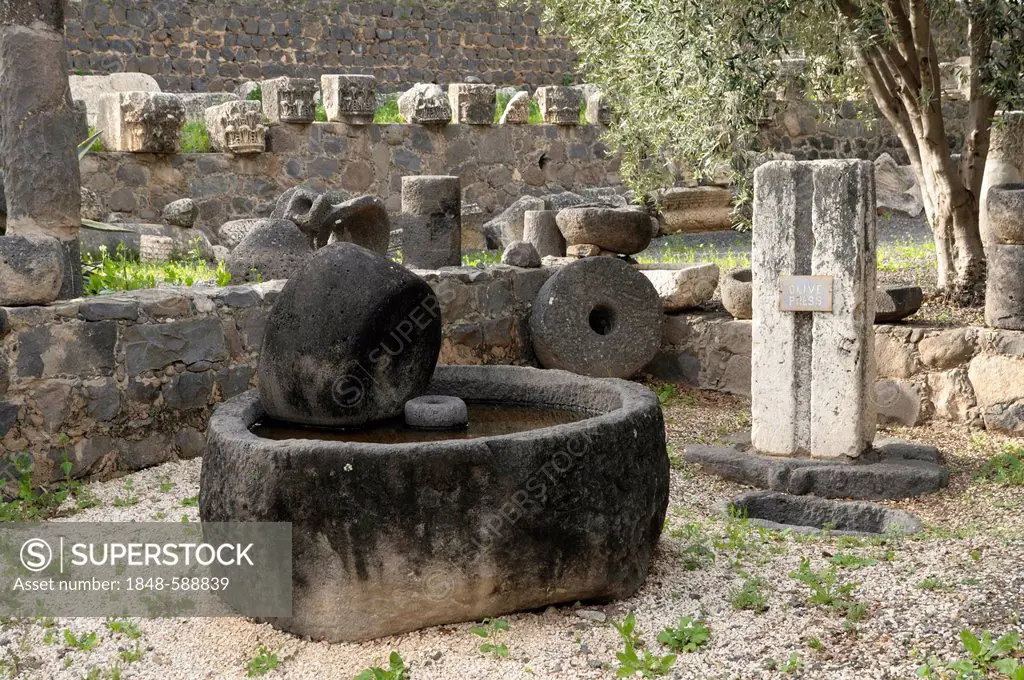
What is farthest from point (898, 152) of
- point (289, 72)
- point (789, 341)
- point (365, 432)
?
point (365, 432)

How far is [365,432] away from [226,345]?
7.02 ft

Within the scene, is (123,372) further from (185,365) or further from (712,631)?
(712,631)

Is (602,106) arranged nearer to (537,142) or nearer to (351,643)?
(537,142)

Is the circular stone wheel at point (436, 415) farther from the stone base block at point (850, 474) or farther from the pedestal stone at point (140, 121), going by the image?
the pedestal stone at point (140, 121)

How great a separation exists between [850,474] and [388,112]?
10.1 m

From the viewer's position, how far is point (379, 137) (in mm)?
13375

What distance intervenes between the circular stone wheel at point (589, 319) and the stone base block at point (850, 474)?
79.6 inches

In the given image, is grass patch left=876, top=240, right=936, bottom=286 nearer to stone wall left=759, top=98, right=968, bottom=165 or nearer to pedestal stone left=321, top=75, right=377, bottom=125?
stone wall left=759, top=98, right=968, bottom=165

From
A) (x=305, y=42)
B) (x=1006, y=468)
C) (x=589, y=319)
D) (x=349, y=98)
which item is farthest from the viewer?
(x=305, y=42)

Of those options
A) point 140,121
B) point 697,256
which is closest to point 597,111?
point 697,256

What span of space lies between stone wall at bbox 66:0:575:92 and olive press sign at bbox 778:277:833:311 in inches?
412

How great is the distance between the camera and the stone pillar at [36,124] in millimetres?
6133

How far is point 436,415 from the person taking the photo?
476cm

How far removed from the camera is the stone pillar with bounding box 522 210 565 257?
10.4 metres
